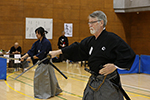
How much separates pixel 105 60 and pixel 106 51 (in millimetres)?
121

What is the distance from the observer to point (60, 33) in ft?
50.3

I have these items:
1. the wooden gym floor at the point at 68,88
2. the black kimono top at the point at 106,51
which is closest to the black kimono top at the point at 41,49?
the wooden gym floor at the point at 68,88

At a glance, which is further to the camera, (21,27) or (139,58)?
(21,27)

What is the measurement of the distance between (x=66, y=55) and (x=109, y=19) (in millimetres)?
13236


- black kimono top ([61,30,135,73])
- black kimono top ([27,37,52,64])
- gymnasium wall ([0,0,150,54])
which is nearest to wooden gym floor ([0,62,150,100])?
black kimono top ([27,37,52,64])

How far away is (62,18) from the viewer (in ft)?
50.3

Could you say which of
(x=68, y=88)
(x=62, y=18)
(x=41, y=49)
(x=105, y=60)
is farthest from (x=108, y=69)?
(x=62, y=18)

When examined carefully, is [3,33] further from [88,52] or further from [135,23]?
[88,52]

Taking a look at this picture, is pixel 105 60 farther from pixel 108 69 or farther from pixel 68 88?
pixel 68 88

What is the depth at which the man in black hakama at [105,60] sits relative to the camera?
9.30 feet

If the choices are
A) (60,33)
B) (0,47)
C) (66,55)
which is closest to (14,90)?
(66,55)

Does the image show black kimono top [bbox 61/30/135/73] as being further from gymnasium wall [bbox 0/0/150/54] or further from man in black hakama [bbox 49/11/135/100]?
gymnasium wall [bbox 0/0/150/54]

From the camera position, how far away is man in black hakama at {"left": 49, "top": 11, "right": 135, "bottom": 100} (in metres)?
2.83

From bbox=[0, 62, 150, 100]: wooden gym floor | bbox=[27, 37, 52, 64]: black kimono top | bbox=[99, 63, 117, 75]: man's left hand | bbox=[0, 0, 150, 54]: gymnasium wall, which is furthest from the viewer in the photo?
bbox=[0, 0, 150, 54]: gymnasium wall
